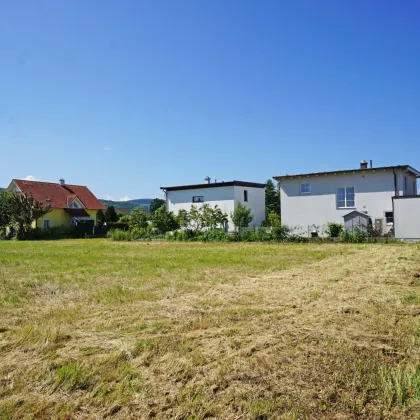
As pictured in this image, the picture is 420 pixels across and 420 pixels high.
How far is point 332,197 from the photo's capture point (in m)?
24.9

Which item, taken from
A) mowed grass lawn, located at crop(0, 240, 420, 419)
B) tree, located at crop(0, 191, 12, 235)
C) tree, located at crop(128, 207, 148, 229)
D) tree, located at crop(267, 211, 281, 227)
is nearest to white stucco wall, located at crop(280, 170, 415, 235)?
tree, located at crop(267, 211, 281, 227)

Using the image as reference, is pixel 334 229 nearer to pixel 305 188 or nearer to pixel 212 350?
pixel 305 188

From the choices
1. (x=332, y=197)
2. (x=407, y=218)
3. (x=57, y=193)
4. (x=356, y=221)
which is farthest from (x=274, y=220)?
(x=57, y=193)

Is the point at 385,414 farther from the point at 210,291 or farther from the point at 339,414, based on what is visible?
the point at 210,291

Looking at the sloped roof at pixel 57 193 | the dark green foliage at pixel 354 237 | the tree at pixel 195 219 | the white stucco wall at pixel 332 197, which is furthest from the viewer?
the sloped roof at pixel 57 193

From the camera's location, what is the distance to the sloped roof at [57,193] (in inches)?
1591

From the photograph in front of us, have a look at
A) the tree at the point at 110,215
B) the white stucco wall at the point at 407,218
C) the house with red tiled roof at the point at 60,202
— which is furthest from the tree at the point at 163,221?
the tree at the point at 110,215

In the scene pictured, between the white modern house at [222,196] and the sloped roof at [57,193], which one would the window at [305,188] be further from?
the sloped roof at [57,193]

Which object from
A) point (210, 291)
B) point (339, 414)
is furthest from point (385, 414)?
point (210, 291)

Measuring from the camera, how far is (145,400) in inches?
128

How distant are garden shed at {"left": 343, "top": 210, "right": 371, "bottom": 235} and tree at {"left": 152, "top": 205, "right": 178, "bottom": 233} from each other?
1346cm

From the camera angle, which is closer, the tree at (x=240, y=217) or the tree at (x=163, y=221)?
the tree at (x=240, y=217)

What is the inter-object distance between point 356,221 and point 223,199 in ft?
36.6

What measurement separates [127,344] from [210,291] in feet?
11.5
